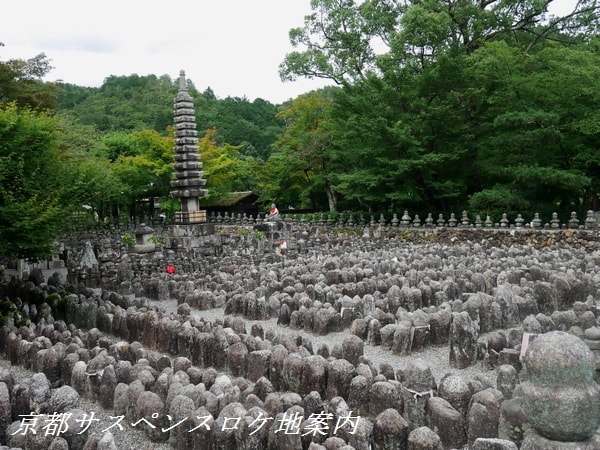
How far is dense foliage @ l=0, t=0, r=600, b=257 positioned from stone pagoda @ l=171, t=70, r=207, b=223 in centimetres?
373

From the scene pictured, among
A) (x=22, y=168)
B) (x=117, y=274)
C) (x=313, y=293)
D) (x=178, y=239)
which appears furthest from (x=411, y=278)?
(x=178, y=239)

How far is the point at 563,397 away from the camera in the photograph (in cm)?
337

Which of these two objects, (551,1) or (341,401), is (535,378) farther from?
(551,1)

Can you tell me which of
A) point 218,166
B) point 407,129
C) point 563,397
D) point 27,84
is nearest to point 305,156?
point 218,166

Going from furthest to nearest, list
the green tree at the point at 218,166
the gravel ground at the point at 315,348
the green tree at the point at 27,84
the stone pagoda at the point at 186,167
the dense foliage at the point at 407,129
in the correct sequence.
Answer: the green tree at the point at 218,166, the green tree at the point at 27,84, the stone pagoda at the point at 186,167, the dense foliage at the point at 407,129, the gravel ground at the point at 315,348

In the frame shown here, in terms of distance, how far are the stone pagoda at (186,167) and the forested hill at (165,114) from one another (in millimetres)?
18324

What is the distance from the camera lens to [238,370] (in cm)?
658

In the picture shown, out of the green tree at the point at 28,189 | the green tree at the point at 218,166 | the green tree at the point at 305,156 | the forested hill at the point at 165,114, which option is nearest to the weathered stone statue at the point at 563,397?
the green tree at the point at 28,189

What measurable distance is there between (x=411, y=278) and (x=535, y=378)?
25.8 ft

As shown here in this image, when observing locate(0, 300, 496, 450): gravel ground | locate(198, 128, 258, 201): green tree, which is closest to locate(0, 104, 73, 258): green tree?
locate(0, 300, 496, 450): gravel ground

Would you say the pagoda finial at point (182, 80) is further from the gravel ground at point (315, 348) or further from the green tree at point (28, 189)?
the gravel ground at point (315, 348)

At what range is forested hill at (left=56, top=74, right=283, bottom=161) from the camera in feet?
150

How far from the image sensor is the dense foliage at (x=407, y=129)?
19.2 meters

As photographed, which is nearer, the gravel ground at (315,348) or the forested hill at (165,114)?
the gravel ground at (315,348)
